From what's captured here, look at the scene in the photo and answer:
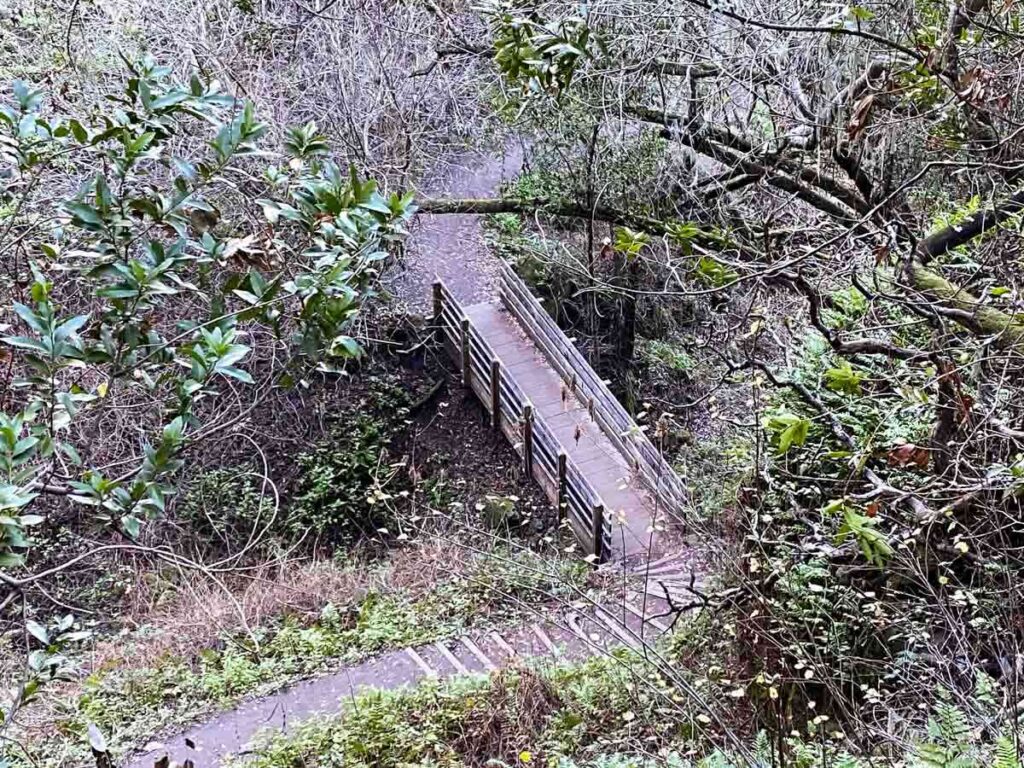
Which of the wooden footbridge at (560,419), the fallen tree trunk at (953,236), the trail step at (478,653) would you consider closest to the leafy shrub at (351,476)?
the wooden footbridge at (560,419)

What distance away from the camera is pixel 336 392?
11.3 m

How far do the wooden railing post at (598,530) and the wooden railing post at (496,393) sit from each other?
2.44m

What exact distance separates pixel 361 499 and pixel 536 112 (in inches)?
211

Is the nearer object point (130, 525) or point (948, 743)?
point (130, 525)

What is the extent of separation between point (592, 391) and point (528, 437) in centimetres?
102

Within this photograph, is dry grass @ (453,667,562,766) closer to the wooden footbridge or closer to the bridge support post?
the wooden footbridge

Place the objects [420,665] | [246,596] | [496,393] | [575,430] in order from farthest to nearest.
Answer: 1. [496,393]
2. [575,430]
3. [246,596]
4. [420,665]

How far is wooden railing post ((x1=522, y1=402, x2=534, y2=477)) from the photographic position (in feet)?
31.9

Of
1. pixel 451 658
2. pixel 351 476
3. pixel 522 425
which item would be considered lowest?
pixel 451 658

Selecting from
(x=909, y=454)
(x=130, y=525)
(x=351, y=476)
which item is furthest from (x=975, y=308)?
(x=351, y=476)

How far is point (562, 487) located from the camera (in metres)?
9.26

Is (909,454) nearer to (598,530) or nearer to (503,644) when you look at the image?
(503,644)

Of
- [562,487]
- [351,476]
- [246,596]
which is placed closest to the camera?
[246,596]

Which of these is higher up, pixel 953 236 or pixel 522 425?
pixel 953 236
